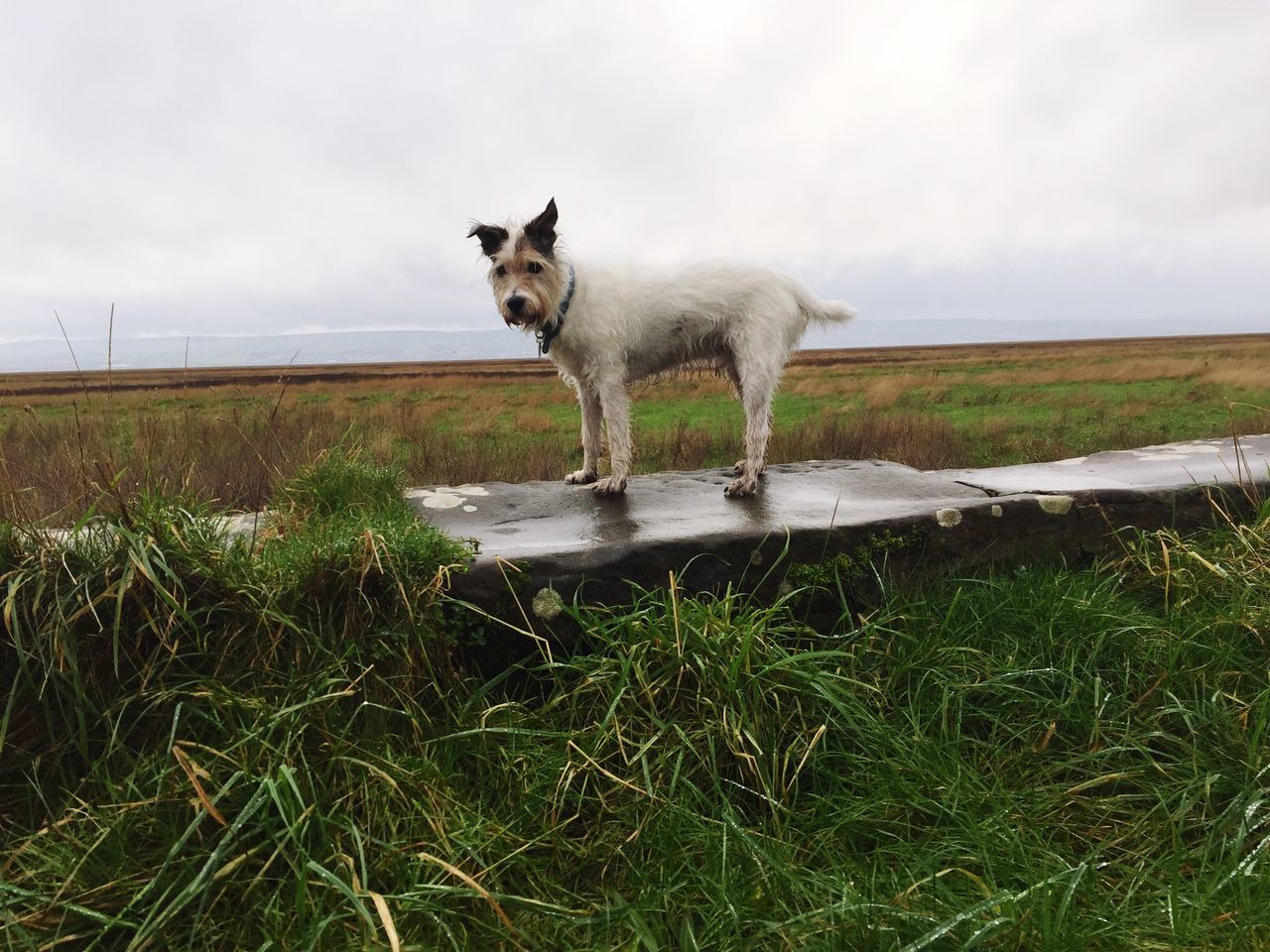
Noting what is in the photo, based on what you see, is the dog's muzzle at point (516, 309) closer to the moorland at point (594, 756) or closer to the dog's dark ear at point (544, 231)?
the dog's dark ear at point (544, 231)

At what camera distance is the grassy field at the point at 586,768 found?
2760 mm

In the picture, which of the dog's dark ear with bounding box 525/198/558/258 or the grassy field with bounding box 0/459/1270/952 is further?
the dog's dark ear with bounding box 525/198/558/258

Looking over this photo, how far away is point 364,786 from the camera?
3215 mm

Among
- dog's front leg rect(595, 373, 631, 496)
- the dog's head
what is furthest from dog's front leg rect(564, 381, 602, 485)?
the dog's head

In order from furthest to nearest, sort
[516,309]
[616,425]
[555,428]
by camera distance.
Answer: [555,428] < [616,425] < [516,309]

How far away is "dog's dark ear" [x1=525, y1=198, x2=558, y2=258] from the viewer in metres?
5.62

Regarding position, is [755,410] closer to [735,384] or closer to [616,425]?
[735,384]

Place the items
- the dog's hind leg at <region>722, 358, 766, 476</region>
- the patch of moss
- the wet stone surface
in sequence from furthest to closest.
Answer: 1. the dog's hind leg at <region>722, 358, 766, 476</region>
2. the patch of moss
3. the wet stone surface

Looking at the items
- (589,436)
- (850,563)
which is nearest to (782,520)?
(850,563)

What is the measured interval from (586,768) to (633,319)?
377 cm

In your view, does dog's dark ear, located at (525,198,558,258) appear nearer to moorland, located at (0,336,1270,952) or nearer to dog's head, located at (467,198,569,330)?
dog's head, located at (467,198,569,330)

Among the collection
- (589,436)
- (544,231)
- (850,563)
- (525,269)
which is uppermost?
(544,231)

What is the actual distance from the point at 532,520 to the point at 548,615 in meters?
1.44

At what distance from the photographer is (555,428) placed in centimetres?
1875
